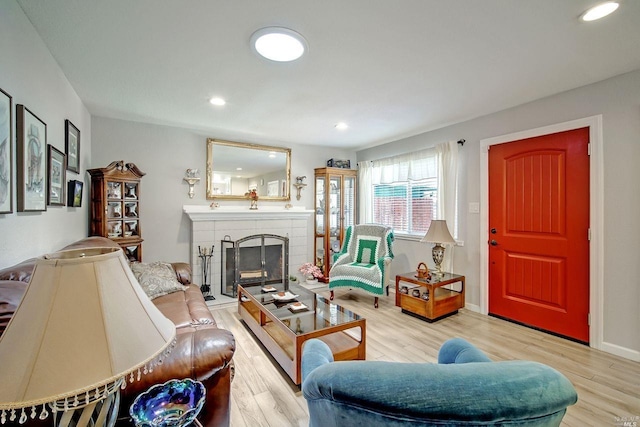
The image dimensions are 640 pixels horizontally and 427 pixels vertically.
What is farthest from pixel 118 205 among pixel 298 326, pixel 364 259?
pixel 364 259

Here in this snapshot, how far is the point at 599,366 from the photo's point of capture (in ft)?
7.32

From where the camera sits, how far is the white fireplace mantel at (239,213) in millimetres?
3871

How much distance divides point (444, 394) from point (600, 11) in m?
2.22

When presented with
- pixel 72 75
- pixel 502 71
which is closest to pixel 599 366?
pixel 502 71

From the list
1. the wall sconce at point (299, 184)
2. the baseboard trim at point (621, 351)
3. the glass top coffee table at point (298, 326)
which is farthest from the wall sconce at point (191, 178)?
the baseboard trim at point (621, 351)

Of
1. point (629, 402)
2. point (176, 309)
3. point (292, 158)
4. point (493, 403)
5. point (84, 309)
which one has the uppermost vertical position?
point (292, 158)

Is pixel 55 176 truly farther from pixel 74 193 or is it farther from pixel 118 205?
pixel 118 205

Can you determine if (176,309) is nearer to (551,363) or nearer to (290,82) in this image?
(290,82)

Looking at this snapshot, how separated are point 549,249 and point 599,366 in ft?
3.38

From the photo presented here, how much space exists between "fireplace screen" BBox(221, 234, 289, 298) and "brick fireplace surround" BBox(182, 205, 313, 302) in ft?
0.29

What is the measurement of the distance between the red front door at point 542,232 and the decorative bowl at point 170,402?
10.6ft

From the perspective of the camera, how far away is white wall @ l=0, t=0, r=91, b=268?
1431 millimetres

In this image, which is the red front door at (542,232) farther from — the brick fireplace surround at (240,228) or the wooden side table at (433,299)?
the brick fireplace surround at (240,228)

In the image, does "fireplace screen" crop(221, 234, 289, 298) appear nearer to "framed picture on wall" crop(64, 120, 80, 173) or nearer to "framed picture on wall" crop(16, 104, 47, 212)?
"framed picture on wall" crop(64, 120, 80, 173)
